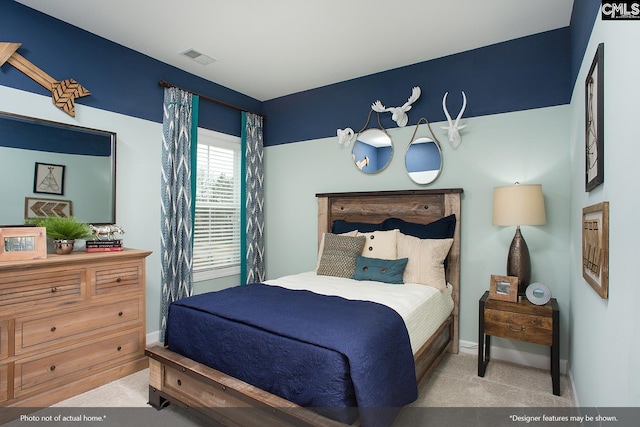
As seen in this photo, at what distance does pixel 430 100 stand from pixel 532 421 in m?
2.73

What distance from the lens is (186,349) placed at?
214 centimetres

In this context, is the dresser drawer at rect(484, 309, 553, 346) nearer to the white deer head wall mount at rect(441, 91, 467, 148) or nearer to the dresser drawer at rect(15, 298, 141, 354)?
the white deer head wall mount at rect(441, 91, 467, 148)

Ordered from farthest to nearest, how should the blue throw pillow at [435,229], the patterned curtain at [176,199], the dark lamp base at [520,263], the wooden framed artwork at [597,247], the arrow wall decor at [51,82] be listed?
the patterned curtain at [176,199] < the blue throw pillow at [435,229] < the dark lamp base at [520,263] < the arrow wall decor at [51,82] < the wooden framed artwork at [597,247]

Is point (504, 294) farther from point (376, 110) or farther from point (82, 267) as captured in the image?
point (82, 267)

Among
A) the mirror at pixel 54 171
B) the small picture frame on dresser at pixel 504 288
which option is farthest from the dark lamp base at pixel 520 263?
the mirror at pixel 54 171

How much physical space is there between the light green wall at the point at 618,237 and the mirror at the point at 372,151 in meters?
1.95

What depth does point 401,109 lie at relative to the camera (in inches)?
136

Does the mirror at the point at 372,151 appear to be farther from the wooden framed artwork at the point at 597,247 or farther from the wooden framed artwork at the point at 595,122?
the wooden framed artwork at the point at 597,247

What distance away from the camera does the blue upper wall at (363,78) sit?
2.57m

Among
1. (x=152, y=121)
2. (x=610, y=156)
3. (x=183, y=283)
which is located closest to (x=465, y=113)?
(x=610, y=156)

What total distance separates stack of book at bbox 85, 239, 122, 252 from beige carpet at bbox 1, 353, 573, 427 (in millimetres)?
1007

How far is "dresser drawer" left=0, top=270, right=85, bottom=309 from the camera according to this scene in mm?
2045

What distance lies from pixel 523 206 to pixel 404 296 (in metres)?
1.14

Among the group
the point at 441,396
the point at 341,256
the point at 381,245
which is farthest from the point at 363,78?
the point at 441,396
